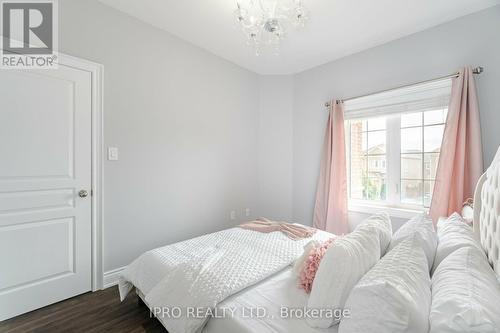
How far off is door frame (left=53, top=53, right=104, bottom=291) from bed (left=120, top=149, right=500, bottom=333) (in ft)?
2.87

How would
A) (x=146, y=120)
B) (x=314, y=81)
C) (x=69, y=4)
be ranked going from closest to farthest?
(x=69, y=4) → (x=146, y=120) → (x=314, y=81)

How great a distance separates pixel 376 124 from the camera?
2.81m

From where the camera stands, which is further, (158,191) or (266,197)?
(266,197)

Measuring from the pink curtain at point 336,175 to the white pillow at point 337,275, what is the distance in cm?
189

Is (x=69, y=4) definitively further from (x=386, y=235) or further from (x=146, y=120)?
(x=386, y=235)

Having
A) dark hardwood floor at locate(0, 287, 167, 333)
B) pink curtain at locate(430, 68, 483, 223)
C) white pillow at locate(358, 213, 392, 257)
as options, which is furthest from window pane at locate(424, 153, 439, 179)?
dark hardwood floor at locate(0, 287, 167, 333)

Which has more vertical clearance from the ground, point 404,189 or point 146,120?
point 146,120

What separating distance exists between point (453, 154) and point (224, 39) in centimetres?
262

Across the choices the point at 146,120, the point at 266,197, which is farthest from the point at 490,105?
the point at 146,120

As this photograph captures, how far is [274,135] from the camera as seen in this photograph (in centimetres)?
357

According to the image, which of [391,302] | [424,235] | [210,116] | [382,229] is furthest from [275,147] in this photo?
[391,302]

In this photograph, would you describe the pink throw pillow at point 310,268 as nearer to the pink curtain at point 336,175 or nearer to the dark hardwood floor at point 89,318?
the dark hardwood floor at point 89,318

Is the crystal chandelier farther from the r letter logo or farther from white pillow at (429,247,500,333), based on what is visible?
white pillow at (429,247,500,333)

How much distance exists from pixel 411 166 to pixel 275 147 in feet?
5.80
